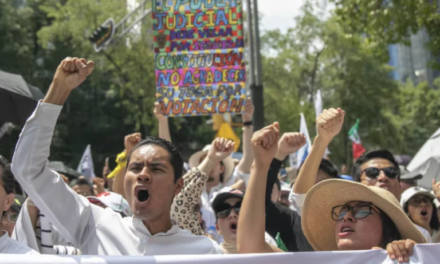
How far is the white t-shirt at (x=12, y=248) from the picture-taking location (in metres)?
2.80

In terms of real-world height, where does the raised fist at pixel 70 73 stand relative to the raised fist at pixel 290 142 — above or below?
above

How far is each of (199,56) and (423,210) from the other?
2.52 metres

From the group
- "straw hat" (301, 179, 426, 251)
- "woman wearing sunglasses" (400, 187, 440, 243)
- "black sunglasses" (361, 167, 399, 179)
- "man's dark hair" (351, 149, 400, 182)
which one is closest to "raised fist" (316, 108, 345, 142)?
"straw hat" (301, 179, 426, 251)

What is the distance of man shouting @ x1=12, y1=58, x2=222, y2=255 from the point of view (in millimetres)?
2717

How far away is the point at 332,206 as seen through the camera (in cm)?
338

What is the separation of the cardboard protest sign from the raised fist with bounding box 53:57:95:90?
10.2 feet

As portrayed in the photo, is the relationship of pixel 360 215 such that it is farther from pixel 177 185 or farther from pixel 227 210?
pixel 227 210

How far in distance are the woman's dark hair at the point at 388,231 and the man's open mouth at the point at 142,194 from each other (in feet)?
3.89

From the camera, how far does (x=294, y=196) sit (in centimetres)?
402

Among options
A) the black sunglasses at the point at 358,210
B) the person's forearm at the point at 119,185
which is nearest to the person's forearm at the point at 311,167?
the black sunglasses at the point at 358,210

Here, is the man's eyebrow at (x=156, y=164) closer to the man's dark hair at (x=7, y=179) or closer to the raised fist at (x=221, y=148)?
the man's dark hair at (x=7, y=179)

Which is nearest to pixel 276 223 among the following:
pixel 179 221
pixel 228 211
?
pixel 228 211

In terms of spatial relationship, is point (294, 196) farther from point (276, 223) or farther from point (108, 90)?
point (108, 90)

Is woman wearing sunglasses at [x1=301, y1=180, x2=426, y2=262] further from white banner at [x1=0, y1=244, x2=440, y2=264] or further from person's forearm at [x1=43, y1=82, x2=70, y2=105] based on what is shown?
person's forearm at [x1=43, y1=82, x2=70, y2=105]
